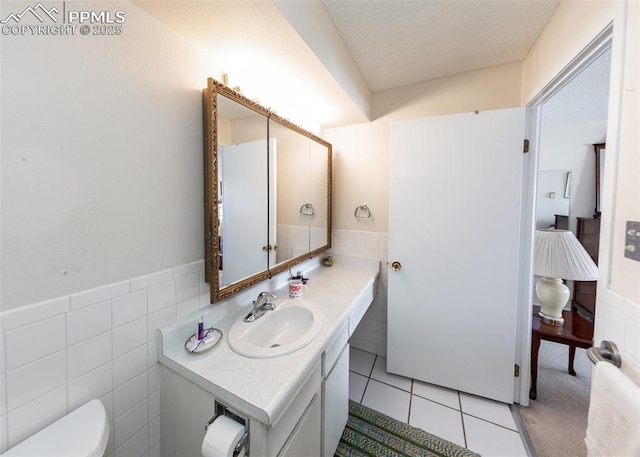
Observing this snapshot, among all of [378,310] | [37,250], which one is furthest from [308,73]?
[378,310]

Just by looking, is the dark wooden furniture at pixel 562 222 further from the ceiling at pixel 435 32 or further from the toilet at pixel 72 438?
A: the toilet at pixel 72 438

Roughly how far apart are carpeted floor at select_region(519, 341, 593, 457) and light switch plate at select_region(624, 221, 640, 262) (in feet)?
4.24

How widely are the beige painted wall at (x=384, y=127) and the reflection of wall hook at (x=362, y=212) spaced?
3 centimetres

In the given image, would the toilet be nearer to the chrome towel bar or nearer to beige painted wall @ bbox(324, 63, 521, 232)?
the chrome towel bar

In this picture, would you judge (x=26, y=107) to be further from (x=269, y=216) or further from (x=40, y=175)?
(x=269, y=216)

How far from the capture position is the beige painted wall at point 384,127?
1605 millimetres

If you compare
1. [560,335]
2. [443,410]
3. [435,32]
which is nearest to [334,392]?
[443,410]

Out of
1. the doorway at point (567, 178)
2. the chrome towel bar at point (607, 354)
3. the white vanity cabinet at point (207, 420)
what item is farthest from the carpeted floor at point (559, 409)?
the white vanity cabinet at point (207, 420)

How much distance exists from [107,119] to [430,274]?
1906 mm

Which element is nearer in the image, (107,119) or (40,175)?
(40,175)

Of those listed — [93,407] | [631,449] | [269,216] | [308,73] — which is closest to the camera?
[631,449]

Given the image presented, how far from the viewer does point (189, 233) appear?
3.26 feet

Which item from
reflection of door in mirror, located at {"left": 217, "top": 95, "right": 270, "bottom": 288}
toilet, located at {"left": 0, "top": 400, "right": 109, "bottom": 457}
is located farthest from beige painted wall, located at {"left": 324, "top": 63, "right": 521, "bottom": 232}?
toilet, located at {"left": 0, "top": 400, "right": 109, "bottom": 457}

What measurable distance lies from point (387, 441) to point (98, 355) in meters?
1.47
